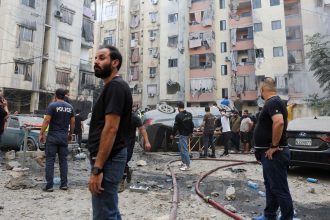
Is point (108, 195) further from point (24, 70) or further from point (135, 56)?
point (135, 56)

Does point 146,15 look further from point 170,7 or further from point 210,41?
point 210,41

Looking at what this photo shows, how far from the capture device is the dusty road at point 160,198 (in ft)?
14.7

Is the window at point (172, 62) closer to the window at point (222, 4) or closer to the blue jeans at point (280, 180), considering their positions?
the window at point (222, 4)

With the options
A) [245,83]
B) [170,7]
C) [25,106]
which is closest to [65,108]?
[25,106]

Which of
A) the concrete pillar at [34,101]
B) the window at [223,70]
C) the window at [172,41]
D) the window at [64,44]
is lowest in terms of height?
the concrete pillar at [34,101]

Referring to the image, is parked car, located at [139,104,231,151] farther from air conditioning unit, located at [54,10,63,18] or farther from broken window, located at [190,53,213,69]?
broken window, located at [190,53,213,69]

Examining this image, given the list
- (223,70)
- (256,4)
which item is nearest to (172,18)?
(223,70)

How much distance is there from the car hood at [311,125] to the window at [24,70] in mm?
24870

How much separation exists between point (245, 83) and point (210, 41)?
6887 millimetres

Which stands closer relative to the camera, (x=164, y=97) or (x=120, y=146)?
(x=120, y=146)

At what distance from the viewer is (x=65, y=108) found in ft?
19.6

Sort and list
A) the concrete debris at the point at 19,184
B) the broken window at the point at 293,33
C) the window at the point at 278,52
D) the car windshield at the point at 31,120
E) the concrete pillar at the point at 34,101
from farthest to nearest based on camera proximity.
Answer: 1. the window at the point at 278,52
2. the broken window at the point at 293,33
3. the concrete pillar at the point at 34,101
4. the car windshield at the point at 31,120
5. the concrete debris at the point at 19,184

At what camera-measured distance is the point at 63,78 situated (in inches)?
1217

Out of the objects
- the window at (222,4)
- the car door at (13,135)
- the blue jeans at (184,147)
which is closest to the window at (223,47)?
the window at (222,4)
